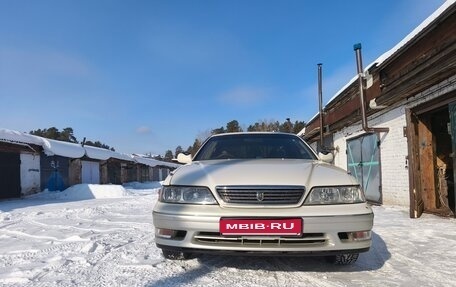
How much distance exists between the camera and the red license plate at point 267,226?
10.3 feet

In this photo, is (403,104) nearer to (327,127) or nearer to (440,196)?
(440,196)

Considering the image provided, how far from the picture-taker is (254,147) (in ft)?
15.9

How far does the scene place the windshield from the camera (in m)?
4.64

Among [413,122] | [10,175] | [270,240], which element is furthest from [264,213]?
[10,175]

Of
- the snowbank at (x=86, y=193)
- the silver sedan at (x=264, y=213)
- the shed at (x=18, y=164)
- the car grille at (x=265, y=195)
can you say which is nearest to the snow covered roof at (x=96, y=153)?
the snowbank at (x=86, y=193)

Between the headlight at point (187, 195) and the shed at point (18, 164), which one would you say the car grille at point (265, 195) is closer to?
the headlight at point (187, 195)

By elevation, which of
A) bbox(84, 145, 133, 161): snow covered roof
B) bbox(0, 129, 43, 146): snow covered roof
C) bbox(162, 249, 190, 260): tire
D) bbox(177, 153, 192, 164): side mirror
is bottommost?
bbox(162, 249, 190, 260): tire

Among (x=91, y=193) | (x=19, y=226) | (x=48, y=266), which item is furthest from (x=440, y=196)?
(x=91, y=193)

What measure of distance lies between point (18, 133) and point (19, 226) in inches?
423

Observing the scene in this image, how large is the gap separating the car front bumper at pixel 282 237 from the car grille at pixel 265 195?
0.08m

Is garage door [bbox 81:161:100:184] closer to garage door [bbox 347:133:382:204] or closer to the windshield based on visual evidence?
garage door [bbox 347:133:382:204]

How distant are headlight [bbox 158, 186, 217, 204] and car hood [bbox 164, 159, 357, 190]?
47mm

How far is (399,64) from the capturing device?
9195 mm

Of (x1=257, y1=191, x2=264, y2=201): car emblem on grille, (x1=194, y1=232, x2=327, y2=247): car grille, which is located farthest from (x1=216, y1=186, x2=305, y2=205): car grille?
(x1=194, y1=232, x2=327, y2=247): car grille
